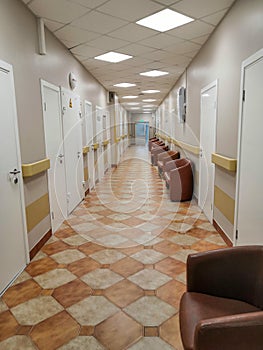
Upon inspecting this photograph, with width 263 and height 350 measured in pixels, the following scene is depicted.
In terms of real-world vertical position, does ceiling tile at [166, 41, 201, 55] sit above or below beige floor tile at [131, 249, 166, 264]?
above

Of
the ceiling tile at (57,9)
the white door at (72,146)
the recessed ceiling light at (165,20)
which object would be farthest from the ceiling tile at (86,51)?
the recessed ceiling light at (165,20)

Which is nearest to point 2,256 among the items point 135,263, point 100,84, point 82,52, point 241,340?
point 135,263

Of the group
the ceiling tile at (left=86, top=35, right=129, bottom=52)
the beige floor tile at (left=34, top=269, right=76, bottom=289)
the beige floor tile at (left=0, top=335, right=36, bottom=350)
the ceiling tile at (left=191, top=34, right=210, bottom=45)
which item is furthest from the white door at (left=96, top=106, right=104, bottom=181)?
the beige floor tile at (left=0, top=335, right=36, bottom=350)

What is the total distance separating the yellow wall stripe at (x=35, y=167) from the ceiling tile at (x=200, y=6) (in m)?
2.34

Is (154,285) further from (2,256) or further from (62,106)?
(62,106)

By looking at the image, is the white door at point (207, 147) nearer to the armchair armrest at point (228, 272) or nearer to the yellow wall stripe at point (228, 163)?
the yellow wall stripe at point (228, 163)

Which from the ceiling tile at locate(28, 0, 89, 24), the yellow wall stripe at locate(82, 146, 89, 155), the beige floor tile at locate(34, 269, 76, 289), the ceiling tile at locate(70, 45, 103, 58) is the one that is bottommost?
the beige floor tile at locate(34, 269, 76, 289)

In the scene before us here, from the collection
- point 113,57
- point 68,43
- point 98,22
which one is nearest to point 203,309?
point 98,22

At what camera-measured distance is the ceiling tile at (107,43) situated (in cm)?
386

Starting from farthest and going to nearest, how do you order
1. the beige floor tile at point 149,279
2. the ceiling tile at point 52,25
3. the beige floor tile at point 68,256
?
the ceiling tile at point 52,25, the beige floor tile at point 68,256, the beige floor tile at point 149,279

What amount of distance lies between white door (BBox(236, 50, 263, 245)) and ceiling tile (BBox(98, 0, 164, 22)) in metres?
1.24

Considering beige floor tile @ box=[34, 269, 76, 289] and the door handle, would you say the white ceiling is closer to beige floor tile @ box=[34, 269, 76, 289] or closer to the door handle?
the door handle

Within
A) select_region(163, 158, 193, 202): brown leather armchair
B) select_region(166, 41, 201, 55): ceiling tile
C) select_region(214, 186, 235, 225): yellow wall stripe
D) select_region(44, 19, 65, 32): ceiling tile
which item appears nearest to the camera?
select_region(214, 186, 235, 225): yellow wall stripe

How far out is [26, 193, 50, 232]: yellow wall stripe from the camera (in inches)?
113
